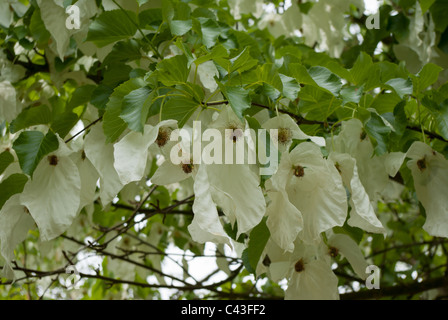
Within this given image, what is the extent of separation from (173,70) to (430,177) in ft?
1.66

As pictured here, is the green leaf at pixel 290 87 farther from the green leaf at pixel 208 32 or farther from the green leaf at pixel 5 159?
the green leaf at pixel 5 159

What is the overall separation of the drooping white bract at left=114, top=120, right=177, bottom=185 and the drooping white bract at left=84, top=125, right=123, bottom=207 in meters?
0.16

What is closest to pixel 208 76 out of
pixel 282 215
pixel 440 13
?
pixel 282 215

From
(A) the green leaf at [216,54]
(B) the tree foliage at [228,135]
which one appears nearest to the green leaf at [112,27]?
(B) the tree foliage at [228,135]

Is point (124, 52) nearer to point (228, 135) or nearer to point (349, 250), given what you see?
point (228, 135)

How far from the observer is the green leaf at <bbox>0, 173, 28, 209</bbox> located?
0.97 meters

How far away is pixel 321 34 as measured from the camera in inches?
62.4

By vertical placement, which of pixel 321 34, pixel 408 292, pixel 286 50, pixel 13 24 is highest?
pixel 321 34

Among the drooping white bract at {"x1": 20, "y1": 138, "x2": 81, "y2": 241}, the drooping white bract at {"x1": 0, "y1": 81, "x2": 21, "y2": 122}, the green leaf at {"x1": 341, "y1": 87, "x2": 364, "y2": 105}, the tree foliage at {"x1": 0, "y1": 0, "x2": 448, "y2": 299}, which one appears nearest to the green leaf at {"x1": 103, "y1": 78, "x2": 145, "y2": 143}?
the tree foliage at {"x1": 0, "y1": 0, "x2": 448, "y2": 299}

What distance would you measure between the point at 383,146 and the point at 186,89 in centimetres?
34

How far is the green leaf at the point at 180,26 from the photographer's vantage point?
2.91ft

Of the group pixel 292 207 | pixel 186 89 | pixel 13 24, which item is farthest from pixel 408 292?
pixel 13 24

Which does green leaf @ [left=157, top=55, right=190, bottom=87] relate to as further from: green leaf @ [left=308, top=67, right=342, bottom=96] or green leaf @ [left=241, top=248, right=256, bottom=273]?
green leaf @ [left=241, top=248, right=256, bottom=273]

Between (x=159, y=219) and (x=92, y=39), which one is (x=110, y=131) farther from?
(x=159, y=219)
